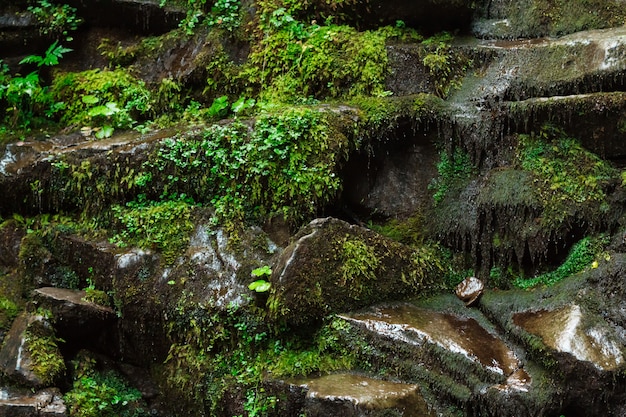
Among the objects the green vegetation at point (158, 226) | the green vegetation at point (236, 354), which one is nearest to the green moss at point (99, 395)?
the green vegetation at point (236, 354)

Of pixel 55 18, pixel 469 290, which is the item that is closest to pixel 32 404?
pixel 469 290

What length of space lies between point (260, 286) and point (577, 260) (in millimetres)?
2892

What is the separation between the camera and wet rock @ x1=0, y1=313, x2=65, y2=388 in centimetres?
511

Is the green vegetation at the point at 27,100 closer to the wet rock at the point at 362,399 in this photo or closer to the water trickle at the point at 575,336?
the wet rock at the point at 362,399

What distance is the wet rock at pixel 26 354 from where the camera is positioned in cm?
511

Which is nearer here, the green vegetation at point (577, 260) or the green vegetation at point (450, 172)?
the green vegetation at point (577, 260)

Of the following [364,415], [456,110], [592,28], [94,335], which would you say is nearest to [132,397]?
[94,335]

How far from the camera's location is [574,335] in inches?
183

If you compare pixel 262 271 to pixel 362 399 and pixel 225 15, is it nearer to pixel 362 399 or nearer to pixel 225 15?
pixel 362 399

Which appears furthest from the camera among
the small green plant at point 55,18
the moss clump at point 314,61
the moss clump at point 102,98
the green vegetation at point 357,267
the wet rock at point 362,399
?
the small green plant at point 55,18

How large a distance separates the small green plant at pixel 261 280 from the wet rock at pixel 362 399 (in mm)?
933

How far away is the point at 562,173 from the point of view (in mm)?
5797

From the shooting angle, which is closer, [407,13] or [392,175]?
[392,175]

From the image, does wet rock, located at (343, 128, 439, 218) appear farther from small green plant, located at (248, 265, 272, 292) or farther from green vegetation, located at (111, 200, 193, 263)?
green vegetation, located at (111, 200, 193, 263)
